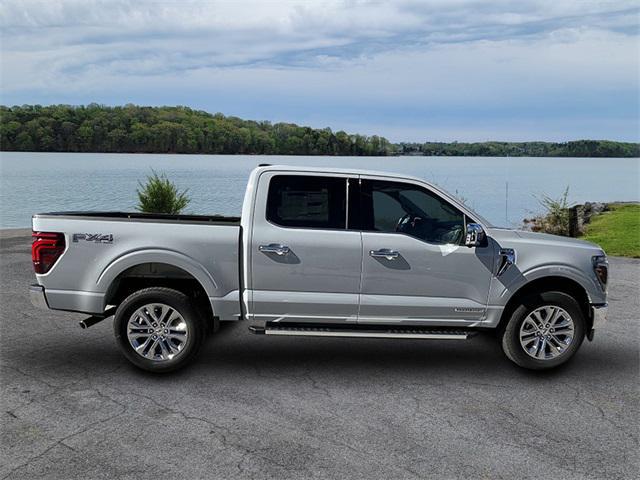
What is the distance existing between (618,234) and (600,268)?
1326 centimetres

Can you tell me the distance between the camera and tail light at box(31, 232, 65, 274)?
5871mm

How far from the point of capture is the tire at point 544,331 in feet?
20.2

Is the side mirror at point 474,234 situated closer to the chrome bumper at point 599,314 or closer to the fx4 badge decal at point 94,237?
the chrome bumper at point 599,314

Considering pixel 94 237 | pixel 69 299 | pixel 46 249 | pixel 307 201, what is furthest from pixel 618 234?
pixel 46 249

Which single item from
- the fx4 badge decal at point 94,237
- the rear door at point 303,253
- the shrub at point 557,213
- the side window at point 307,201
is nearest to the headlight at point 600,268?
the rear door at point 303,253

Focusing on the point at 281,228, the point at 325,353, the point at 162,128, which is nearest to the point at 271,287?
the point at 281,228

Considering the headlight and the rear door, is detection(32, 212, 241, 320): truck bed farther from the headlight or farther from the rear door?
the headlight

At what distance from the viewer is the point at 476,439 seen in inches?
183

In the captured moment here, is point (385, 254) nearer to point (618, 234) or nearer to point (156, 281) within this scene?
point (156, 281)

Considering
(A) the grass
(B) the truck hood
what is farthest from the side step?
(A) the grass

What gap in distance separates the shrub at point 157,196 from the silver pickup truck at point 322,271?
12112 millimetres

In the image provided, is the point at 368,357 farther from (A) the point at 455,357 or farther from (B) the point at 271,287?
(B) the point at 271,287

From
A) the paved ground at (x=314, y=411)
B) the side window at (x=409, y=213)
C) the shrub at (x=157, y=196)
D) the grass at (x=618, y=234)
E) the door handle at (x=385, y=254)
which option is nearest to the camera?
the paved ground at (x=314, y=411)

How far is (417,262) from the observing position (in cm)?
601
